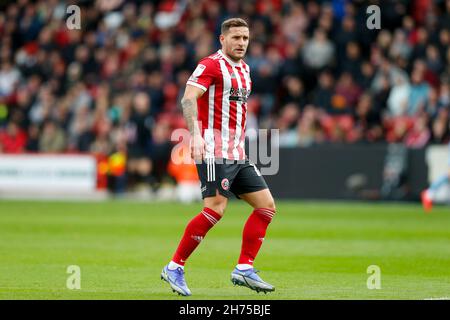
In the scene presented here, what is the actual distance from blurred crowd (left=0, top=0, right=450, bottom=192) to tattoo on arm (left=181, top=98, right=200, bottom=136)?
13.5 metres

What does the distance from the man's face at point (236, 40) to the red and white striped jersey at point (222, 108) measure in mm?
101

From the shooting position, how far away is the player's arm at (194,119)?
859cm

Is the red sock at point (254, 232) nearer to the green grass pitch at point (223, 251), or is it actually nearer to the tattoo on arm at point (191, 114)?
the green grass pitch at point (223, 251)

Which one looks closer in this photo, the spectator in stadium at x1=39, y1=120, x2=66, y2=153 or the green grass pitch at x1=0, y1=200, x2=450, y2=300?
the green grass pitch at x1=0, y1=200, x2=450, y2=300

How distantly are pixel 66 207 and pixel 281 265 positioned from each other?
34.1 feet

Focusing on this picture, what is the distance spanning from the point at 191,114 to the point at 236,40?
0.83m

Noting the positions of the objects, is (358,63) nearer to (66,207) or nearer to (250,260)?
(66,207)

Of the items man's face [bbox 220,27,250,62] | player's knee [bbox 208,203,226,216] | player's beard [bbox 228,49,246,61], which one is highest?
man's face [bbox 220,27,250,62]

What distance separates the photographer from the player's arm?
8.59 m

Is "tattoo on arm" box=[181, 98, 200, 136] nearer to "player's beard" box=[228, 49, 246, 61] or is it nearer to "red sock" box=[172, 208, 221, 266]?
"player's beard" box=[228, 49, 246, 61]

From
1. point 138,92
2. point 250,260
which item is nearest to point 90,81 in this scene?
point 138,92

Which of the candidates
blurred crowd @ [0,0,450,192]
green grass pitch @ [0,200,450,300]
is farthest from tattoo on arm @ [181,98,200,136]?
blurred crowd @ [0,0,450,192]

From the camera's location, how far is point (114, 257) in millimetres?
12078

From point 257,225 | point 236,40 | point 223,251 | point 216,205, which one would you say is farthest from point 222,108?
point 223,251
